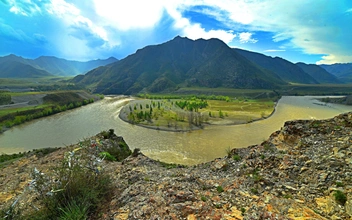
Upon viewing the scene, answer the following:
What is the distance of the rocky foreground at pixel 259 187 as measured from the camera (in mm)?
6266

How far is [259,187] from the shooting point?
26.3ft

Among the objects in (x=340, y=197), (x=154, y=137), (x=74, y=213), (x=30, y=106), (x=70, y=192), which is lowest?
(x=154, y=137)

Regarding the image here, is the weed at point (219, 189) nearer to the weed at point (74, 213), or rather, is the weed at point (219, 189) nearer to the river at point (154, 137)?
the weed at point (74, 213)

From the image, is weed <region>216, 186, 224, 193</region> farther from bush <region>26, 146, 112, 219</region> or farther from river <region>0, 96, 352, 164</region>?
river <region>0, 96, 352, 164</region>

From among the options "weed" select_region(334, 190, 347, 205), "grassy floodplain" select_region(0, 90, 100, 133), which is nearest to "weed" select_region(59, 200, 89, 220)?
"weed" select_region(334, 190, 347, 205)

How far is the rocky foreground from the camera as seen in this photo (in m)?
6.27

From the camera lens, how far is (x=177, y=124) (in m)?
49.7

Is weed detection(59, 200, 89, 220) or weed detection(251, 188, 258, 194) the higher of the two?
weed detection(59, 200, 89, 220)

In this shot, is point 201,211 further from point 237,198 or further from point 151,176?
point 151,176

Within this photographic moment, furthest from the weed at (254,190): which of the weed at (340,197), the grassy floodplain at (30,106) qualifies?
the grassy floodplain at (30,106)

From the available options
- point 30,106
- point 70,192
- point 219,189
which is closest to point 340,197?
point 219,189

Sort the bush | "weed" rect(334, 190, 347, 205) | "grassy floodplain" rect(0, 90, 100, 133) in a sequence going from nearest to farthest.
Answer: "weed" rect(334, 190, 347, 205) → the bush → "grassy floodplain" rect(0, 90, 100, 133)

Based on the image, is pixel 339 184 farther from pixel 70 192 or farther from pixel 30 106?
pixel 30 106

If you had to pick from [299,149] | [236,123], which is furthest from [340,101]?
[299,149]
